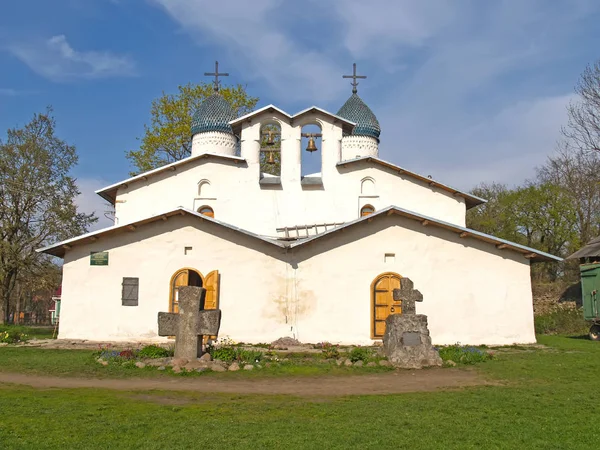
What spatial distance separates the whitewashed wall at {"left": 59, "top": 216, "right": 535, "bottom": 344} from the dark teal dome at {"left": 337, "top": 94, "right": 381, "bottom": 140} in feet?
27.7

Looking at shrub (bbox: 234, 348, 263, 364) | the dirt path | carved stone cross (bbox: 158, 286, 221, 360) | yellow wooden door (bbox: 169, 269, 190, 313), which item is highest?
yellow wooden door (bbox: 169, 269, 190, 313)

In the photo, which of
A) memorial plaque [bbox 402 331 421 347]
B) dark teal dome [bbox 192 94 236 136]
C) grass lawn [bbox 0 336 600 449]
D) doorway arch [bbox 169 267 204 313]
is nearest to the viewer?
grass lawn [bbox 0 336 600 449]

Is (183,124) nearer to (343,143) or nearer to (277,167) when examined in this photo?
(277,167)

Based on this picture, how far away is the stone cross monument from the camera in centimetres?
1227

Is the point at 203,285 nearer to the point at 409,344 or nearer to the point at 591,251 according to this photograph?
the point at 409,344

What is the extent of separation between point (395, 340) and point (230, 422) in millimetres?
6253

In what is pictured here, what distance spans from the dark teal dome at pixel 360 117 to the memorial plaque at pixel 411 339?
1402 centimetres

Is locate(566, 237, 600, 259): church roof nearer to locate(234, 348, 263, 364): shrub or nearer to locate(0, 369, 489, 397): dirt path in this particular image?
locate(0, 369, 489, 397): dirt path

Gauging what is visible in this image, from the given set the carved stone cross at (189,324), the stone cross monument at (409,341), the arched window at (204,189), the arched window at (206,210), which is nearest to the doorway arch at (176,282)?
the arched window at (206,210)

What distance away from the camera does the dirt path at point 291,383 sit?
31.4 feet

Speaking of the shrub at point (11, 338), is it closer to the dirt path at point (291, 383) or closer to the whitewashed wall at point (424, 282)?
the dirt path at point (291, 383)

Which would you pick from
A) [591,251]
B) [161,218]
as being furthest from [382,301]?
[591,251]

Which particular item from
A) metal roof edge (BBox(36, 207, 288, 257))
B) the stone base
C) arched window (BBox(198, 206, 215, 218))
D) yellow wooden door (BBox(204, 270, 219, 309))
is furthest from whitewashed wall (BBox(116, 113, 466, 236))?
the stone base

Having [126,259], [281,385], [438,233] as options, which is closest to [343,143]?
[438,233]
